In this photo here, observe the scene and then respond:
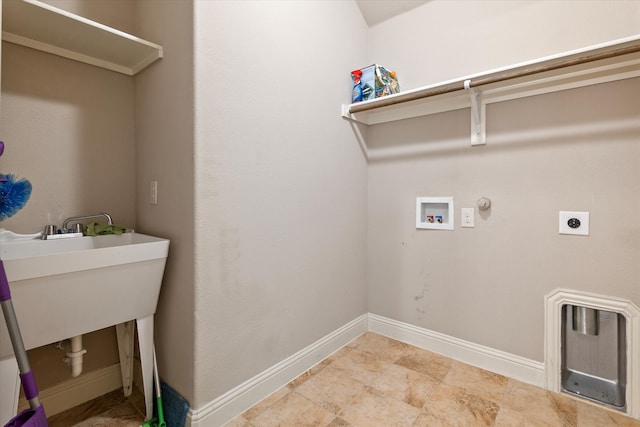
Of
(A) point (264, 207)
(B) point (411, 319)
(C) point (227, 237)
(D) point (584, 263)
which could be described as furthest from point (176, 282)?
(D) point (584, 263)

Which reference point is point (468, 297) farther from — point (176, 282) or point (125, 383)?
point (125, 383)

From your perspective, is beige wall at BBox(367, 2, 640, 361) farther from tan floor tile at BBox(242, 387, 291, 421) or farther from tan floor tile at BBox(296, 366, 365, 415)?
tan floor tile at BBox(242, 387, 291, 421)

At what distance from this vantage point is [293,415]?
1.45 m

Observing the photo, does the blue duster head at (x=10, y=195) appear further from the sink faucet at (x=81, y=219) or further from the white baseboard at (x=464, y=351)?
the white baseboard at (x=464, y=351)

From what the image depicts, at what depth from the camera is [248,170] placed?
4.88 feet

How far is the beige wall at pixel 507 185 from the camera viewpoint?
148 cm

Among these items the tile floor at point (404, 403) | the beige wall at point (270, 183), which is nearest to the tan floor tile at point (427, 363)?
the tile floor at point (404, 403)

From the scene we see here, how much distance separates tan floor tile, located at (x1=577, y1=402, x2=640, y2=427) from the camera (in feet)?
4.55

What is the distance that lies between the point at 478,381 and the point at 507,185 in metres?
1.08

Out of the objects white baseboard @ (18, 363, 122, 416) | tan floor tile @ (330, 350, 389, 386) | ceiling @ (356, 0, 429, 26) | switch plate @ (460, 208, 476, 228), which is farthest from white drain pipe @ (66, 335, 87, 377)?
ceiling @ (356, 0, 429, 26)

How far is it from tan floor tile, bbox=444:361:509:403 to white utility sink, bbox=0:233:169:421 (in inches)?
61.3

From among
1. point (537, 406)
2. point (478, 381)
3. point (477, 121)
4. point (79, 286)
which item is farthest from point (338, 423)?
point (477, 121)

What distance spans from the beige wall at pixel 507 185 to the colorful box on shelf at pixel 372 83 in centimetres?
15

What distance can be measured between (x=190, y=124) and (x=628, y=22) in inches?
79.8
